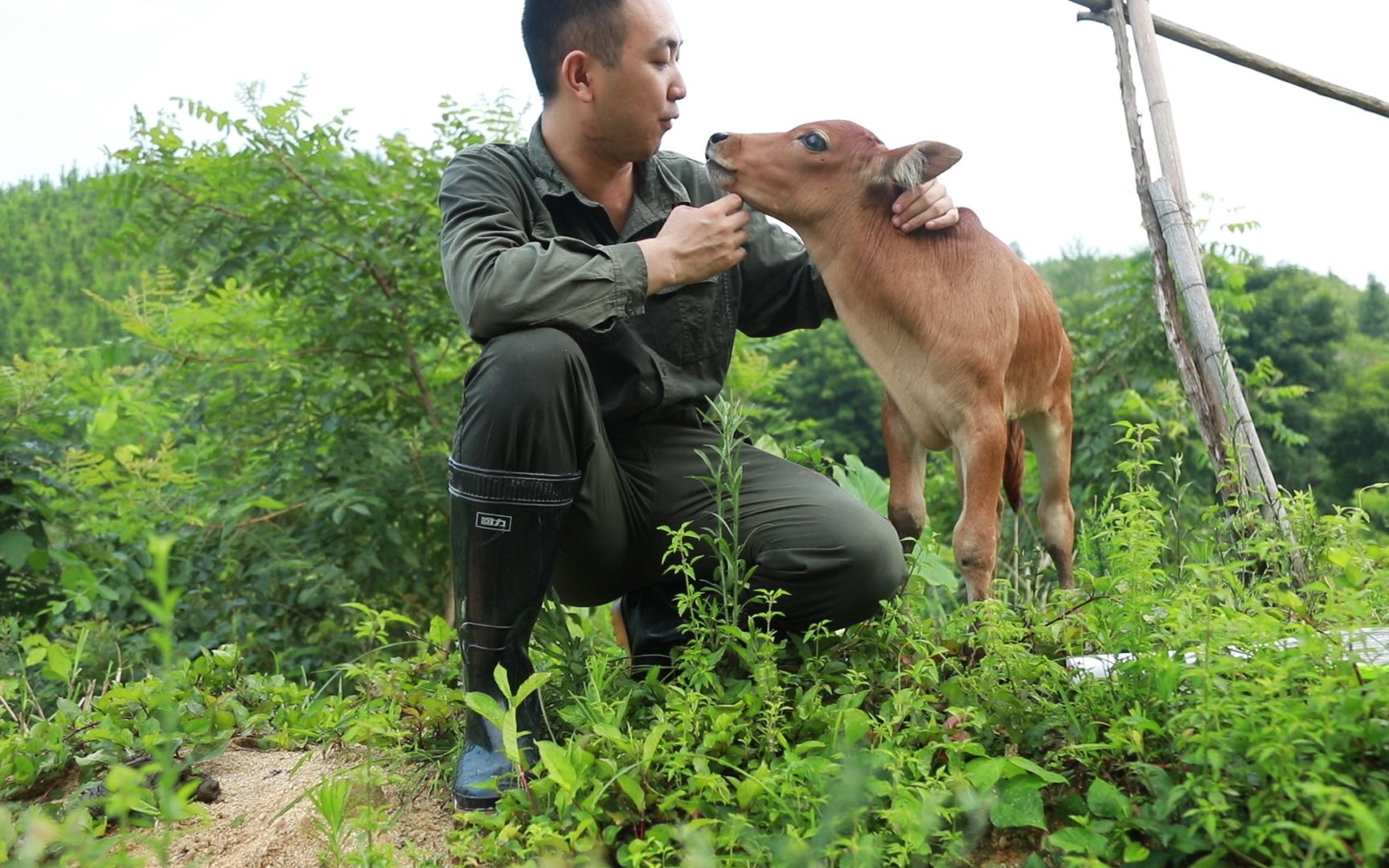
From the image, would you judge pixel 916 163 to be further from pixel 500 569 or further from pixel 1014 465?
pixel 500 569

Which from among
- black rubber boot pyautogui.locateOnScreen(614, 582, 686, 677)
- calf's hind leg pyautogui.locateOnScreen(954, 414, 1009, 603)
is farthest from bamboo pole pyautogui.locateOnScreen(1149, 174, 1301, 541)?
black rubber boot pyautogui.locateOnScreen(614, 582, 686, 677)

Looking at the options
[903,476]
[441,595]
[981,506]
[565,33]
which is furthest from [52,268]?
[981,506]

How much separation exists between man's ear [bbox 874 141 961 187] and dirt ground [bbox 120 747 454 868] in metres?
2.06

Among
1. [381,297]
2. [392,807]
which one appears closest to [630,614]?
[392,807]

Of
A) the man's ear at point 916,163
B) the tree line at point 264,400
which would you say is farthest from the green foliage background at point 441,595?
the man's ear at point 916,163

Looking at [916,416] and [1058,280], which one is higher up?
[1058,280]

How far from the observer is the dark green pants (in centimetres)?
276

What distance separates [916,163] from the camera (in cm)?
340

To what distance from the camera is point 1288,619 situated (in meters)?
2.79

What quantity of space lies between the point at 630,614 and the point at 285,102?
3400 mm

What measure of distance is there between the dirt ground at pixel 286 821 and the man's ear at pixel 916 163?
2058 millimetres

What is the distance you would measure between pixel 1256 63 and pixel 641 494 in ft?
9.09

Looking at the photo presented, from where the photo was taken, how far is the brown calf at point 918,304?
3303 mm

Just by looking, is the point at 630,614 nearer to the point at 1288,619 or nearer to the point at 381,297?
the point at 1288,619
